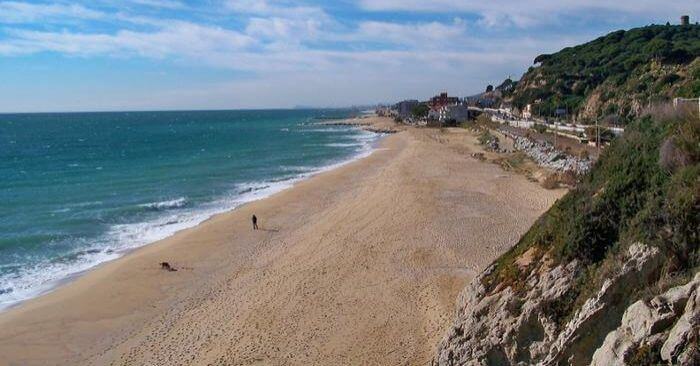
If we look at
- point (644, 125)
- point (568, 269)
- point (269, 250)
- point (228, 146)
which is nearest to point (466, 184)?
point (269, 250)

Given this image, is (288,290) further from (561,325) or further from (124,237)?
(124,237)

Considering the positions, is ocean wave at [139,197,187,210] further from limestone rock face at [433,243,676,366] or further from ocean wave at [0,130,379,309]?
limestone rock face at [433,243,676,366]

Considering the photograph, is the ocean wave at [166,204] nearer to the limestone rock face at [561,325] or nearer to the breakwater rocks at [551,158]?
the breakwater rocks at [551,158]

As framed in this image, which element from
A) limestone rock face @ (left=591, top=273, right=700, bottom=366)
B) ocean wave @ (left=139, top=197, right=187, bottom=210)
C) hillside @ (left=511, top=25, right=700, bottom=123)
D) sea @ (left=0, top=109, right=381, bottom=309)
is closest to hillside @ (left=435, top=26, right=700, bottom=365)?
limestone rock face @ (left=591, top=273, right=700, bottom=366)

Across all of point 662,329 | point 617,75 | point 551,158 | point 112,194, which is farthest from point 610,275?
point 617,75

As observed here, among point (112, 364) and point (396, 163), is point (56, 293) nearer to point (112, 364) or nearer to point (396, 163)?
point (112, 364)

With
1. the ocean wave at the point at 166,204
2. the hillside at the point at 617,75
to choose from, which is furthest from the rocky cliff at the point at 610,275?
the hillside at the point at 617,75
